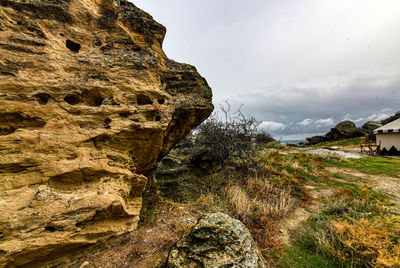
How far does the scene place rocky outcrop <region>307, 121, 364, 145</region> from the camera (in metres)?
40.2

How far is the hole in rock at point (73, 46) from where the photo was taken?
3.66 m

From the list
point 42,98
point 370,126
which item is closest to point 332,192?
point 42,98

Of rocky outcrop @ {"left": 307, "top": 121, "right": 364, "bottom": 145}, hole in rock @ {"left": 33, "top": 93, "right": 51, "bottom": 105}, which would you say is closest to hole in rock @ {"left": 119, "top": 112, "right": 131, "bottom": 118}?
hole in rock @ {"left": 33, "top": 93, "right": 51, "bottom": 105}

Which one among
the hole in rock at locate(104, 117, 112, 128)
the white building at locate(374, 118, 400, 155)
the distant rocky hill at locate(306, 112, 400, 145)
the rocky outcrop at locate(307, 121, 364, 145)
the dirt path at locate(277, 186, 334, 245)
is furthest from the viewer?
the rocky outcrop at locate(307, 121, 364, 145)

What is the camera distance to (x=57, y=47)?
334cm

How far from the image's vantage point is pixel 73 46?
3.73 metres

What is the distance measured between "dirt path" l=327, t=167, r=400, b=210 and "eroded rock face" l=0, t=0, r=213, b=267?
28.0 ft

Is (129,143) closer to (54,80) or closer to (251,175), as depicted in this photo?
(54,80)

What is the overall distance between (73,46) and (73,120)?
192 centimetres

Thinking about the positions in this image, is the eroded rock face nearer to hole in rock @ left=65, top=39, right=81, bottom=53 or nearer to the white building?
hole in rock @ left=65, top=39, right=81, bottom=53

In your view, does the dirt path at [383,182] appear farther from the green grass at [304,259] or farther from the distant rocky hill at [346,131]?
the distant rocky hill at [346,131]

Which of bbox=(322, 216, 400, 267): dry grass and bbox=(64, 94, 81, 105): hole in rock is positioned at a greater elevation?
bbox=(64, 94, 81, 105): hole in rock

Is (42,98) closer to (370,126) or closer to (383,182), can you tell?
(383,182)

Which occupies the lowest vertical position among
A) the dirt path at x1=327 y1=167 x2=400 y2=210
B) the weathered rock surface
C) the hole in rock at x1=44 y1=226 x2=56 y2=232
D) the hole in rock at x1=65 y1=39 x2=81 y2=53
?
the dirt path at x1=327 y1=167 x2=400 y2=210
